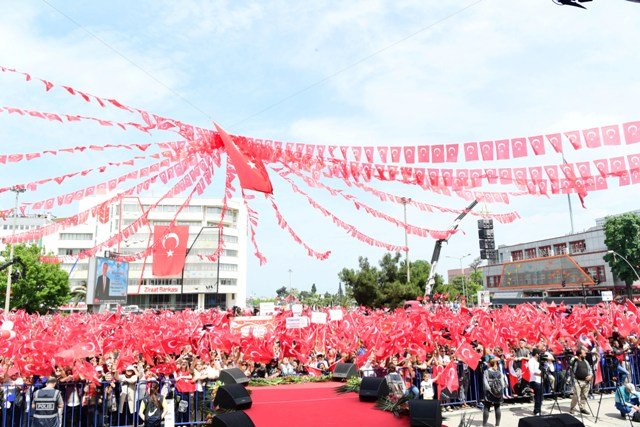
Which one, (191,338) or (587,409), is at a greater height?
(191,338)

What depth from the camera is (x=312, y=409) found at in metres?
9.92

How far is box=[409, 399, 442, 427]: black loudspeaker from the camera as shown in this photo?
312 inches

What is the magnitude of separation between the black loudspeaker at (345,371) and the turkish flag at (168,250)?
1081 cm

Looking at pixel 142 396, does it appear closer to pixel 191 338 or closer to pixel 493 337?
pixel 191 338

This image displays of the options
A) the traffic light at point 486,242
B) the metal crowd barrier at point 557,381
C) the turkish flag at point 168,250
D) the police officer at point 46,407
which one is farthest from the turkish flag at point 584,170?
the traffic light at point 486,242

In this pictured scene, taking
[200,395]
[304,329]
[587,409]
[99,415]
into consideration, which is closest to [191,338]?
[200,395]

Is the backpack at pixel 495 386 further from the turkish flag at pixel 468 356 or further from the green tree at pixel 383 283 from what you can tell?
the green tree at pixel 383 283

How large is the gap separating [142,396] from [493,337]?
911 cm

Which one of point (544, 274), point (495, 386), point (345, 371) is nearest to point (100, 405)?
point (345, 371)

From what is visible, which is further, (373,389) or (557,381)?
(557,381)

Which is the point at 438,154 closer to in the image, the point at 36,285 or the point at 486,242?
the point at 486,242

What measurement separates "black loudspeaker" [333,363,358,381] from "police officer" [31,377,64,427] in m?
6.81

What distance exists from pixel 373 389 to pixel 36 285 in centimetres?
4749

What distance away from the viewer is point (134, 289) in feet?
242
